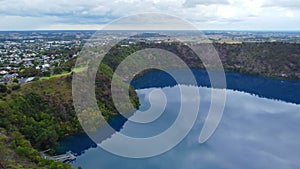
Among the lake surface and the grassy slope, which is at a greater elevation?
the grassy slope

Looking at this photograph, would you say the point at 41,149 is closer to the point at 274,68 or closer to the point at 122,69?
the point at 122,69

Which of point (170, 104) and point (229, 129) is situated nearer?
point (229, 129)

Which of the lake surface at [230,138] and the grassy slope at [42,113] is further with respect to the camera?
the lake surface at [230,138]

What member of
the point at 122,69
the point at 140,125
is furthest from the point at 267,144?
the point at 122,69

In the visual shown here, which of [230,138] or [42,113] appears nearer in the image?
[42,113]

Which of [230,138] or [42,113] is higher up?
[42,113]

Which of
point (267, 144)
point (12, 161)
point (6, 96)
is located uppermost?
point (6, 96)

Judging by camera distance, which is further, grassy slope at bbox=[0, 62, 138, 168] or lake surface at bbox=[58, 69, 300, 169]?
lake surface at bbox=[58, 69, 300, 169]

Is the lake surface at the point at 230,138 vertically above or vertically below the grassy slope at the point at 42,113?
below
